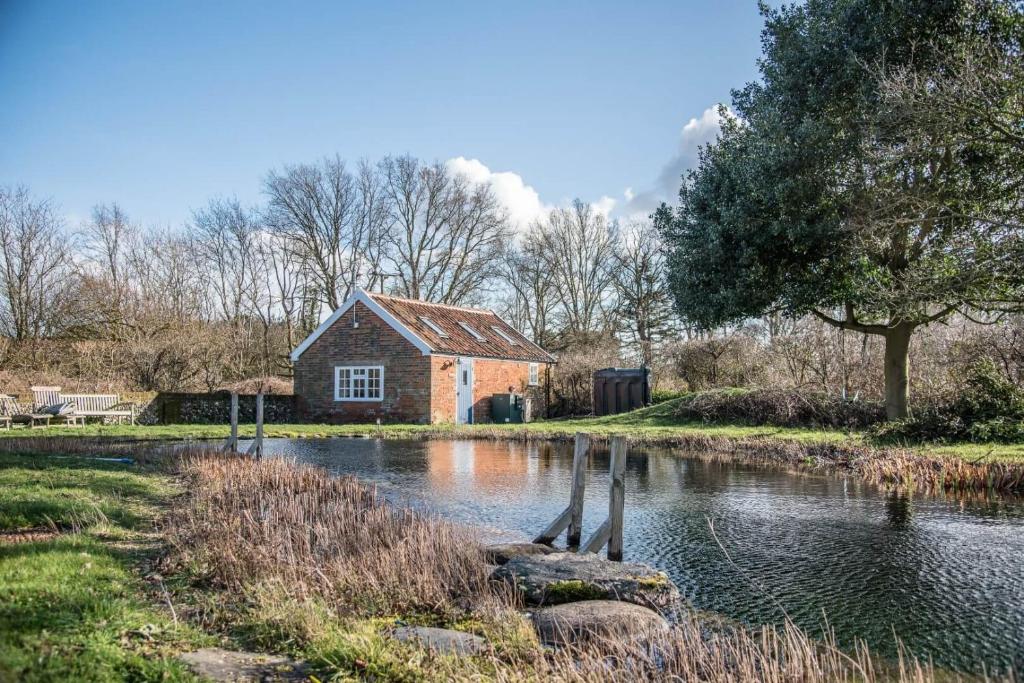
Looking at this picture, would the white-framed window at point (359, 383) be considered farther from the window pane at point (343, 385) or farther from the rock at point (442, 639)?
the rock at point (442, 639)

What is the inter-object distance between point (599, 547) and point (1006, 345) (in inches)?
635

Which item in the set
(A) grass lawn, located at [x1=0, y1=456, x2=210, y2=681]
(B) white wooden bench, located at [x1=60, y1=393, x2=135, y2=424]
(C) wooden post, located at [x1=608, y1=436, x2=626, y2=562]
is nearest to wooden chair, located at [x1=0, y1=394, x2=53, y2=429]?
(B) white wooden bench, located at [x1=60, y1=393, x2=135, y2=424]

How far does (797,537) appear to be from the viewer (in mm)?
8672

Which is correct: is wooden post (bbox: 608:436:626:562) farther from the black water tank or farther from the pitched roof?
the black water tank

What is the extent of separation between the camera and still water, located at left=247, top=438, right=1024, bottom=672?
584 centimetres

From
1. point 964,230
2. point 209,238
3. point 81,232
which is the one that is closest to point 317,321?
point 209,238

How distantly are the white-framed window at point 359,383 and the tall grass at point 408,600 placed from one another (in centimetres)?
1798

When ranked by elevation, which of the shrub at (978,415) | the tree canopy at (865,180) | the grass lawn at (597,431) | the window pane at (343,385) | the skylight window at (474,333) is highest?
the tree canopy at (865,180)

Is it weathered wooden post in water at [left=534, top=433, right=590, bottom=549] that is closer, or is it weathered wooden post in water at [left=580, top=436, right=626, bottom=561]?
weathered wooden post in water at [left=580, top=436, right=626, bottom=561]

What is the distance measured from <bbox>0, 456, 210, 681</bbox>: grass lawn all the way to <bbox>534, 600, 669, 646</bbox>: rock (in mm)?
2274

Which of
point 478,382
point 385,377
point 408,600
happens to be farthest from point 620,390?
point 408,600

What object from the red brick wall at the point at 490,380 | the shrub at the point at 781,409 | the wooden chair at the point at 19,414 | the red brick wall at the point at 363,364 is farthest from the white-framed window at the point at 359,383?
the shrub at the point at 781,409

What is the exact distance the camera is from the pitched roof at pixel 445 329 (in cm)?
2661

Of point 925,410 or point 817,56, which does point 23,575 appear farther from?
point 817,56
